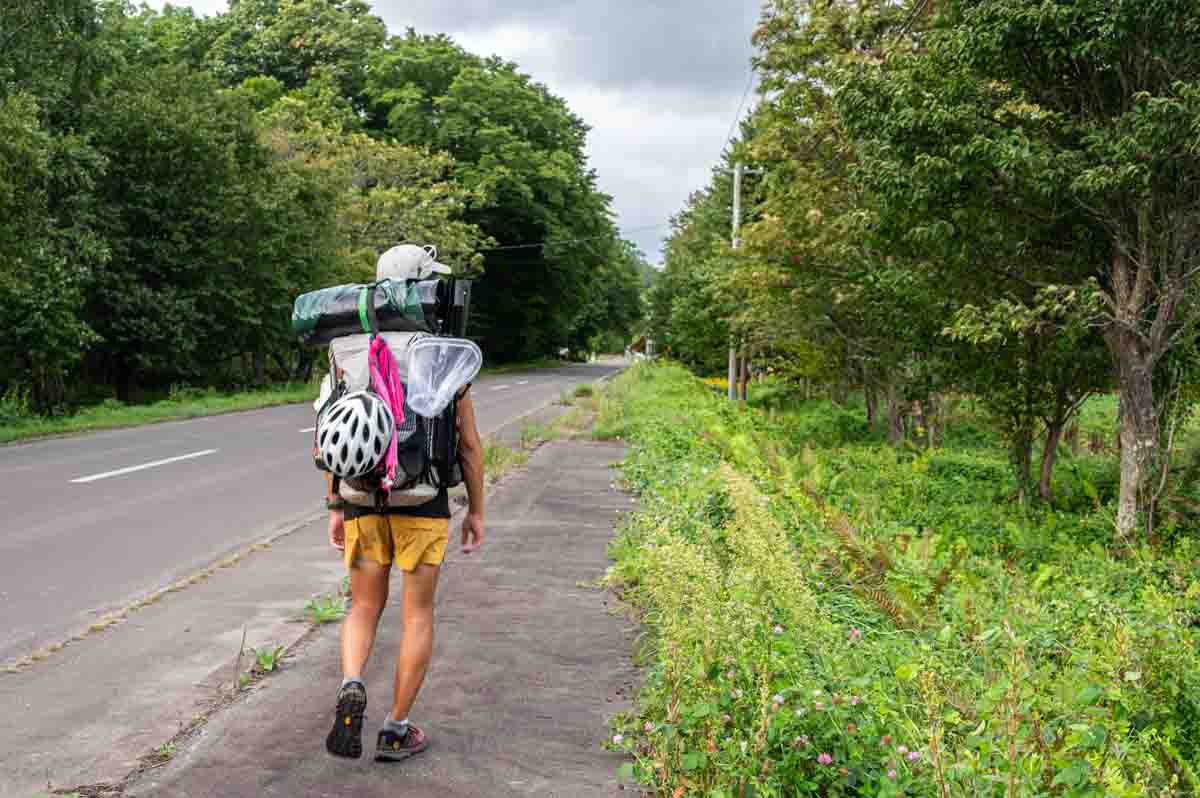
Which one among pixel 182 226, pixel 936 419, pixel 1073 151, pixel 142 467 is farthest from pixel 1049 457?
pixel 182 226

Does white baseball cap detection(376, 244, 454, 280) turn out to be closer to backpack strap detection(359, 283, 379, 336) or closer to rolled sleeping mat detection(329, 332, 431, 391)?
backpack strap detection(359, 283, 379, 336)

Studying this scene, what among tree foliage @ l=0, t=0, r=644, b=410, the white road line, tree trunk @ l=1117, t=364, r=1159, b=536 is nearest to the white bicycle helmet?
the white road line

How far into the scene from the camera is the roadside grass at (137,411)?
18675mm

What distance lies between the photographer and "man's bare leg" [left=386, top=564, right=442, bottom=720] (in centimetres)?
406

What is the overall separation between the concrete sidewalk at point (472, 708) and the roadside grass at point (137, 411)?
1357 centimetres

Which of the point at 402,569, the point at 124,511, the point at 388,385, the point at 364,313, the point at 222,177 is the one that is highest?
the point at 222,177

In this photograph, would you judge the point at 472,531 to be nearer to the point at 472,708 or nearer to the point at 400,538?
the point at 400,538

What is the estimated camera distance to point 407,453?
3.87 m

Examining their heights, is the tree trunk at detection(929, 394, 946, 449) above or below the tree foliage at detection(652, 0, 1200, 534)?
below

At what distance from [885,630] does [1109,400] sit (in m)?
36.9

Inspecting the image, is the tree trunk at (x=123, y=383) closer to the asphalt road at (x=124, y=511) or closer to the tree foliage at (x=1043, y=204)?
the asphalt road at (x=124, y=511)

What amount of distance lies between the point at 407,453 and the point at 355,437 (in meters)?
0.26

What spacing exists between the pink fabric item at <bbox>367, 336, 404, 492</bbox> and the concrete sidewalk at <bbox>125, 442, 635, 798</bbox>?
1.06m

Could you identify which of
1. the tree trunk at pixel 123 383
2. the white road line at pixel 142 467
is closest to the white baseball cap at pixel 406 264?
the white road line at pixel 142 467
